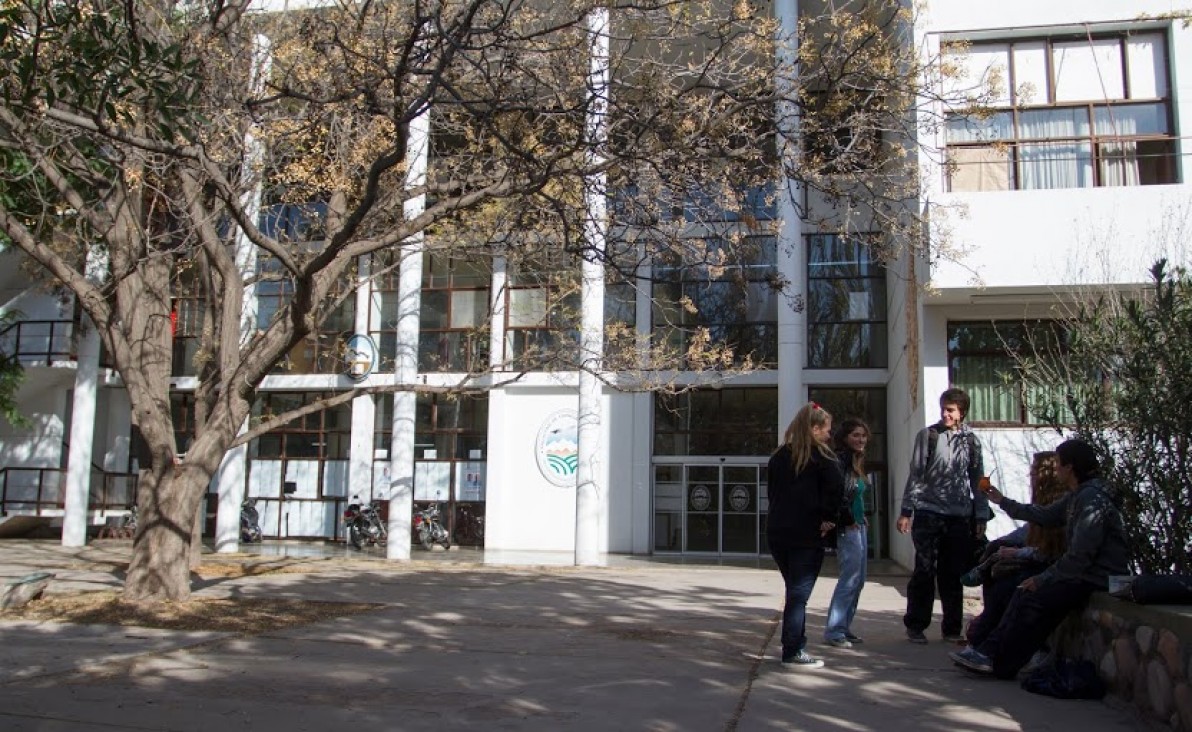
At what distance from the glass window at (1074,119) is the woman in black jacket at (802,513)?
9.19 metres

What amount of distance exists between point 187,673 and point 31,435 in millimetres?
23394

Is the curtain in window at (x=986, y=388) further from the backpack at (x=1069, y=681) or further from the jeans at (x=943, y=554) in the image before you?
the backpack at (x=1069, y=681)

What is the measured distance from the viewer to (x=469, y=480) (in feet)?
77.6

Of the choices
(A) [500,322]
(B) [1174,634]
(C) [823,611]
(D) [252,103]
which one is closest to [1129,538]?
(B) [1174,634]

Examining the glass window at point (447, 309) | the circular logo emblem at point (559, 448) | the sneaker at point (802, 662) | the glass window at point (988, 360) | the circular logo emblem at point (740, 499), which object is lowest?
the sneaker at point (802, 662)

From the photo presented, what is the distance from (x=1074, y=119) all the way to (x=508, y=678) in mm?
12554

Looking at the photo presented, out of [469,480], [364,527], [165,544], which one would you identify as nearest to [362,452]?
[364,527]

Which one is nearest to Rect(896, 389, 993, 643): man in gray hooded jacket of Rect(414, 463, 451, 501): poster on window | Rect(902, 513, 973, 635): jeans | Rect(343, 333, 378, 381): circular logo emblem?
Rect(902, 513, 973, 635): jeans

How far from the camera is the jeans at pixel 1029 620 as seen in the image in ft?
18.6

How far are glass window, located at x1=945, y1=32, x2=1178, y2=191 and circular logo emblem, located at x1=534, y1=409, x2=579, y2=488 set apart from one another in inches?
430

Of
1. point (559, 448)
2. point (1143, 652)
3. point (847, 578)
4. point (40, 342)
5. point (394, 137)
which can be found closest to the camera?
point (1143, 652)

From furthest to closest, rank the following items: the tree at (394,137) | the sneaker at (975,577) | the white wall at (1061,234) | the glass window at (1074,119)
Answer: the glass window at (1074,119), the white wall at (1061,234), the sneaker at (975,577), the tree at (394,137)

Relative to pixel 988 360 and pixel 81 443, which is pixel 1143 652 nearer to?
pixel 988 360

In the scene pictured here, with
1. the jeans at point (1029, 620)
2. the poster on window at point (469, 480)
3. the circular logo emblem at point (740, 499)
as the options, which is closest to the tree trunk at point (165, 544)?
the jeans at point (1029, 620)
